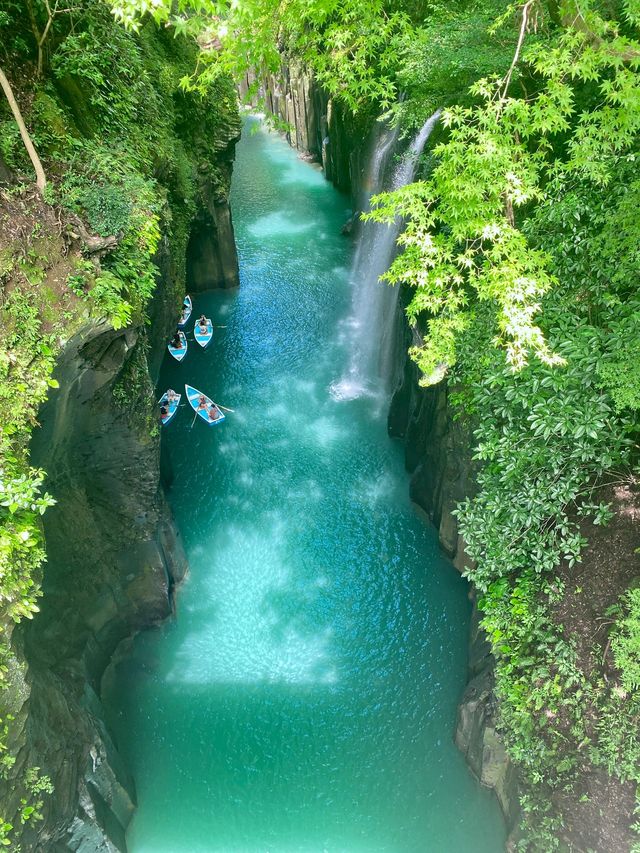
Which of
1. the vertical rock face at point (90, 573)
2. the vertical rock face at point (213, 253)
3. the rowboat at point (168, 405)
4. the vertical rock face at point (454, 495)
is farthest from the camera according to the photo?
the vertical rock face at point (213, 253)

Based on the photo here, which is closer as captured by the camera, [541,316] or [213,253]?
[541,316]

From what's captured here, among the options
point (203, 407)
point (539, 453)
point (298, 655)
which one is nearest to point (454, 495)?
point (539, 453)

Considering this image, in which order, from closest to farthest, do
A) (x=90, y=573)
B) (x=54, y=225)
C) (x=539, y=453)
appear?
(x=539, y=453)
(x=54, y=225)
(x=90, y=573)

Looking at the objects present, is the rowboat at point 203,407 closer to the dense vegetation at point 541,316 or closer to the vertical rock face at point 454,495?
the vertical rock face at point 454,495

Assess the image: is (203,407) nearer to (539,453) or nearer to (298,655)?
(298,655)

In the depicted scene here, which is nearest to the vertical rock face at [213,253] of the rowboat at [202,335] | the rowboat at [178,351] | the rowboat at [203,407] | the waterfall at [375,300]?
the rowboat at [202,335]

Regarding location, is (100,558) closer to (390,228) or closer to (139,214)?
(139,214)
